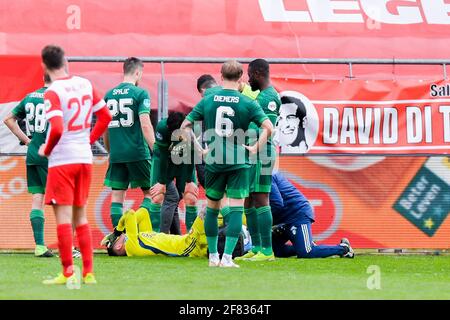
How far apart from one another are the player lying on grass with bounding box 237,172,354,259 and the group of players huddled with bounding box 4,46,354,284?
0.04 ft

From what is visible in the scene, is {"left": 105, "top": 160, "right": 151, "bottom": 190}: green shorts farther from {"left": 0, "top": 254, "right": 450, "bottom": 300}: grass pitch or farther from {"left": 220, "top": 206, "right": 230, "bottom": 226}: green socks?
{"left": 220, "top": 206, "right": 230, "bottom": 226}: green socks

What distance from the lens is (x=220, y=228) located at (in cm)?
1242

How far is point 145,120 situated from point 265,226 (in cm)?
202

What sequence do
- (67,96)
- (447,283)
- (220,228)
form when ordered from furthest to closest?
1. (220,228)
2. (447,283)
3. (67,96)

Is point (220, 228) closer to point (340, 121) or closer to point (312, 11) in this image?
point (340, 121)

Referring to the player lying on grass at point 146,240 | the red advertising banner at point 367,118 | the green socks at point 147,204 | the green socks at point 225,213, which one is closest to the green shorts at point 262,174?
the green socks at point 225,213

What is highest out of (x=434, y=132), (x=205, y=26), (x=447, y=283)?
(x=205, y=26)

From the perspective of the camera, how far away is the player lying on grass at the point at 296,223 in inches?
502

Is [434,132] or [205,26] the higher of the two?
[205,26]

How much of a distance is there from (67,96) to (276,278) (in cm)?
251

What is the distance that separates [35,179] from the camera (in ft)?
42.4
